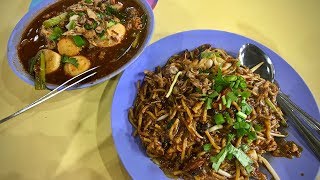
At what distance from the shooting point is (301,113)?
1.67m

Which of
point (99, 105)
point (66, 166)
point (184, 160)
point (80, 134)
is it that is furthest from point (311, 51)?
point (66, 166)

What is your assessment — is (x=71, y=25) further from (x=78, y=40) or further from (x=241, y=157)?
(x=241, y=157)

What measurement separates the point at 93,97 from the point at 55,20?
0.58m

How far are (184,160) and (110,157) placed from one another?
0.47m

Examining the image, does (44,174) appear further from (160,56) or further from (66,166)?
(160,56)

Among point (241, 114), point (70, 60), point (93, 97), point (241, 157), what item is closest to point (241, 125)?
point (241, 114)

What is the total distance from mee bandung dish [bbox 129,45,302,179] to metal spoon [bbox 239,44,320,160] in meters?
0.06

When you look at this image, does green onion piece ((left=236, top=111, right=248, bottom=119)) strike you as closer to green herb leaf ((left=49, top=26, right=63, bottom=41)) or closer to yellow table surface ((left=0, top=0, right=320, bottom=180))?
yellow table surface ((left=0, top=0, right=320, bottom=180))

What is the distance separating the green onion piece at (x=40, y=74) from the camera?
1.68 metres

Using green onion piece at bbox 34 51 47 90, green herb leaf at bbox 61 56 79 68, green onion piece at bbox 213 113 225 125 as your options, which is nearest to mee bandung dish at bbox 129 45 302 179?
green onion piece at bbox 213 113 225 125

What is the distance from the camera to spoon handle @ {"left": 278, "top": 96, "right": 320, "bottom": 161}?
1579 millimetres

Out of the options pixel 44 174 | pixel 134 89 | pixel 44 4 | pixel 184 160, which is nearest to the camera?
pixel 184 160

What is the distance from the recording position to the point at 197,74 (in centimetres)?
172

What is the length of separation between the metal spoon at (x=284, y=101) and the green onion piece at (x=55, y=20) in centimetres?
123
